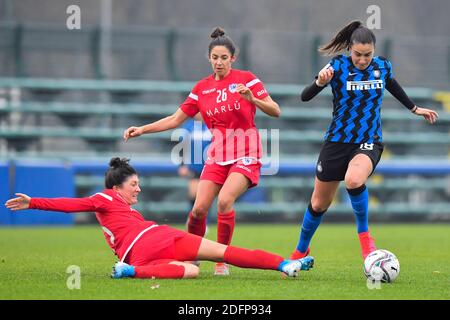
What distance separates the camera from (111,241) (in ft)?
24.2

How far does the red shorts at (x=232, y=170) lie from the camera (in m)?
7.85

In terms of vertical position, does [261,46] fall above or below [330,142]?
above

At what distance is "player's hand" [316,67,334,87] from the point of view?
762 centimetres

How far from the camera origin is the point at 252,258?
6887 mm

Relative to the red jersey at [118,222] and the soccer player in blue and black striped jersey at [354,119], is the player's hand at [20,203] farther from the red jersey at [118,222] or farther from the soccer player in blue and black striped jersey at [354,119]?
the soccer player in blue and black striped jersey at [354,119]

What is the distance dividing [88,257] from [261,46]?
35.5 feet

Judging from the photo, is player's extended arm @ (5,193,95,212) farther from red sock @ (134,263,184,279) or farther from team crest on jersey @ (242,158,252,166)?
team crest on jersey @ (242,158,252,166)

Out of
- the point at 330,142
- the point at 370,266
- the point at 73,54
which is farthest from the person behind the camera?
the point at 73,54

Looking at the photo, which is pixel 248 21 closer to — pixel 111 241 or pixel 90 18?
pixel 90 18

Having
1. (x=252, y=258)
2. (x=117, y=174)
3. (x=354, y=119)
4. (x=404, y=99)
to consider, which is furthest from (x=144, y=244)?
(x=404, y=99)

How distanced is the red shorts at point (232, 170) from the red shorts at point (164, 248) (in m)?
0.93

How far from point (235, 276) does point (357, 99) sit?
1742mm
